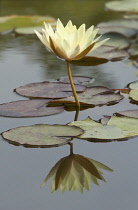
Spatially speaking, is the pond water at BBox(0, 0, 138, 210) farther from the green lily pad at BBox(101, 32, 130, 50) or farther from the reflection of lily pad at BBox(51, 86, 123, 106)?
the green lily pad at BBox(101, 32, 130, 50)

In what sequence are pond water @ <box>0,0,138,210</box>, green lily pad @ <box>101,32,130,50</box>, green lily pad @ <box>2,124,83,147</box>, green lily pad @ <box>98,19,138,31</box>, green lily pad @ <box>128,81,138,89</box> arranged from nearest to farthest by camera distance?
pond water @ <box>0,0,138,210</box> → green lily pad @ <box>2,124,83,147</box> → green lily pad @ <box>128,81,138,89</box> → green lily pad @ <box>101,32,130,50</box> → green lily pad @ <box>98,19,138,31</box>

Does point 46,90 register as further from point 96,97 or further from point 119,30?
point 119,30

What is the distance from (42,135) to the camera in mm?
1341

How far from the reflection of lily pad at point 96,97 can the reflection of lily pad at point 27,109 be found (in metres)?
0.06

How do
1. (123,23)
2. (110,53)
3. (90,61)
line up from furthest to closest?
(123,23)
(110,53)
(90,61)

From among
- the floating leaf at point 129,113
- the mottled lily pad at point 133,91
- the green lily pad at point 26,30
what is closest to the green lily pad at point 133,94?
the mottled lily pad at point 133,91

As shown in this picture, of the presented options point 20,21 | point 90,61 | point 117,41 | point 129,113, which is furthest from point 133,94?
point 20,21

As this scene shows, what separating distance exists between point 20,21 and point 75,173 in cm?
199

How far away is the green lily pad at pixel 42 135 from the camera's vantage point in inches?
51.2

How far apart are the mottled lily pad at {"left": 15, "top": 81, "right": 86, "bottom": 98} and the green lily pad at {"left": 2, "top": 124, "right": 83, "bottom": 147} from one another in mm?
310

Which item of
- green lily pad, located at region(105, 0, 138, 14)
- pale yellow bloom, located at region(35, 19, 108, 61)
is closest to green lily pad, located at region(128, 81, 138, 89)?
pale yellow bloom, located at region(35, 19, 108, 61)

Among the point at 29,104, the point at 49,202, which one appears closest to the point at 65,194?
the point at 49,202

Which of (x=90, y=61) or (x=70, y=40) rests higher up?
(x=70, y=40)

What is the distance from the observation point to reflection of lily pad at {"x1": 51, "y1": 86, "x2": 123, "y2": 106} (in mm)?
1634
